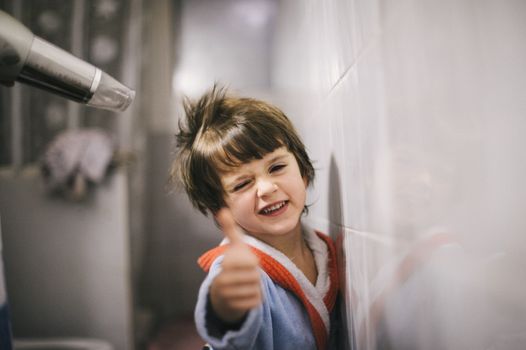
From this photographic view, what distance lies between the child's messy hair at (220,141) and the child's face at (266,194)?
15 millimetres

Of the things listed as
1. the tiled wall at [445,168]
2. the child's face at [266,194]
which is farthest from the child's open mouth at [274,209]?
the tiled wall at [445,168]

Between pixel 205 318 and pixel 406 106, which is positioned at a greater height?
pixel 406 106

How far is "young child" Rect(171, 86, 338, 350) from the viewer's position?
50cm

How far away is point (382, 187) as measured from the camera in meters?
0.36

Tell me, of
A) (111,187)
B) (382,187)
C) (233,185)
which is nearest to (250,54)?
(111,187)

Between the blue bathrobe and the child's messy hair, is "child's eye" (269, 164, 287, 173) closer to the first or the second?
the child's messy hair

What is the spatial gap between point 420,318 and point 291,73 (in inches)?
34.3

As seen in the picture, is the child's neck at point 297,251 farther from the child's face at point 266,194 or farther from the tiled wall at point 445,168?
the tiled wall at point 445,168

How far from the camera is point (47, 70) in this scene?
0.38m

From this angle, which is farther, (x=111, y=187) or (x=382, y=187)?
(x=111, y=187)

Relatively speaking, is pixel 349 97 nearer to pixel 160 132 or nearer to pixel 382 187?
pixel 382 187

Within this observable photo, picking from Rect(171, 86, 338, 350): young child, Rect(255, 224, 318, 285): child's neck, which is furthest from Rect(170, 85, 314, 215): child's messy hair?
Rect(255, 224, 318, 285): child's neck

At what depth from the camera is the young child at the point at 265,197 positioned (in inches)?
19.8

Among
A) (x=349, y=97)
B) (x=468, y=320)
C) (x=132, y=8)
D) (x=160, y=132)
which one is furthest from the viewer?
(x=160, y=132)
